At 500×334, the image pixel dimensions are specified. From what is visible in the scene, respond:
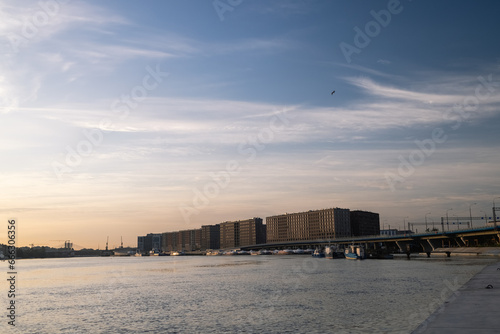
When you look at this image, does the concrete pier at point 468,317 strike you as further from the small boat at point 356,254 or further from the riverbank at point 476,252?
the small boat at point 356,254

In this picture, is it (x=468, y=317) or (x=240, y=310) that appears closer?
(x=468, y=317)

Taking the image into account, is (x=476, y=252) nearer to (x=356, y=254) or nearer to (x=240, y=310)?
(x=356, y=254)

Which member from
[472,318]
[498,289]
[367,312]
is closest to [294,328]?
[367,312]

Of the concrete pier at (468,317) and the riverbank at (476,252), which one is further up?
the concrete pier at (468,317)

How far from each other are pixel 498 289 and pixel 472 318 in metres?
17.8

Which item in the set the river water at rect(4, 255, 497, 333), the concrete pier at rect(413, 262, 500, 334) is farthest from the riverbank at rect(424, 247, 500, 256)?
the concrete pier at rect(413, 262, 500, 334)

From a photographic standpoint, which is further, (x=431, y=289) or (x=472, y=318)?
(x=431, y=289)

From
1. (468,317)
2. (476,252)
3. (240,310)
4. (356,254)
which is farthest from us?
(356,254)

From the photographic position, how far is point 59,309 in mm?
49688

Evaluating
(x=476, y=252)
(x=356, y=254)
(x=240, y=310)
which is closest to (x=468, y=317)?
(x=240, y=310)

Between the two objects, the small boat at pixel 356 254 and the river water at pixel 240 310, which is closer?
the river water at pixel 240 310

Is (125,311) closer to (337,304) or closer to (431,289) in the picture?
(337,304)

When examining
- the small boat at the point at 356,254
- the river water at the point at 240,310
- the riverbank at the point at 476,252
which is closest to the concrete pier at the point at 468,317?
the river water at the point at 240,310

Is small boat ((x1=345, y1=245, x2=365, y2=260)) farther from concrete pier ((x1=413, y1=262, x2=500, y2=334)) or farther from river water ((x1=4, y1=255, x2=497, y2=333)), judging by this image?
concrete pier ((x1=413, y1=262, x2=500, y2=334))
